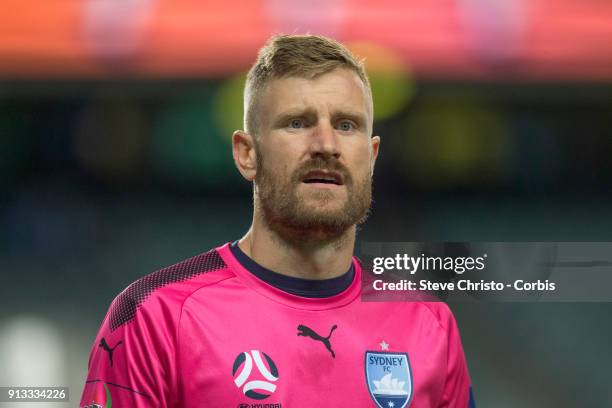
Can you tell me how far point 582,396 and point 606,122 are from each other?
98.6 inches

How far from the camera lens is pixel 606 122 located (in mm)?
7375

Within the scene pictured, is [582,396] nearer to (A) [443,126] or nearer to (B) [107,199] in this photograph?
(A) [443,126]

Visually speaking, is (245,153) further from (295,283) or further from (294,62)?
(295,283)

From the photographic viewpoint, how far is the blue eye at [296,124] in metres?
Result: 3.24

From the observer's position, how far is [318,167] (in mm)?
3178

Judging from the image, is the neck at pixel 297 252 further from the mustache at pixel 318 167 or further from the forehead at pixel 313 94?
the forehead at pixel 313 94

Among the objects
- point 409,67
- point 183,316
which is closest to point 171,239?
point 409,67

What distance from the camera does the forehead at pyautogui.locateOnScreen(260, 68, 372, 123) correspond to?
3.23 m

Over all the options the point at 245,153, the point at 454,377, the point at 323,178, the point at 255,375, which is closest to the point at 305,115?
the point at 323,178

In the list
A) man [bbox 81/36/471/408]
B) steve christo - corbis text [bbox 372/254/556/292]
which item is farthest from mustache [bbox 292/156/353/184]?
steve christo - corbis text [bbox 372/254/556/292]

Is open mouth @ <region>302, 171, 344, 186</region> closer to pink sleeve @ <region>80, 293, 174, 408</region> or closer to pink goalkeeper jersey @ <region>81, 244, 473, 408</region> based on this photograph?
pink goalkeeper jersey @ <region>81, 244, 473, 408</region>

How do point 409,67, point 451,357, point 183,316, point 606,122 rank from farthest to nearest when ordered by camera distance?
point 606,122, point 409,67, point 451,357, point 183,316

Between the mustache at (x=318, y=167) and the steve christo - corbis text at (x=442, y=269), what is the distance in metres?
0.72

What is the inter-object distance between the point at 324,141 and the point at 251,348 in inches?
34.3
